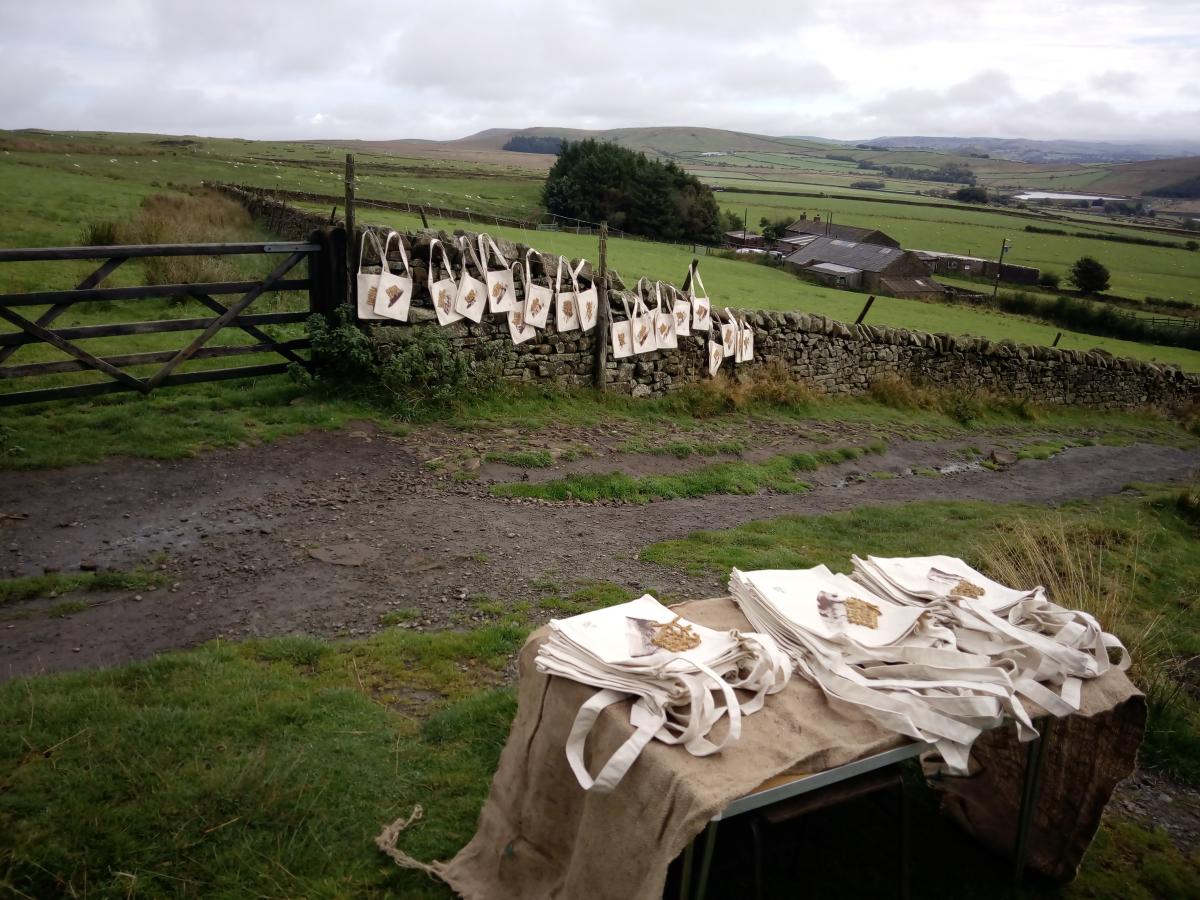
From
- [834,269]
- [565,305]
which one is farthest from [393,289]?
[834,269]

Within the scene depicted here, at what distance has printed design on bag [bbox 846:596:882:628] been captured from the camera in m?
3.43

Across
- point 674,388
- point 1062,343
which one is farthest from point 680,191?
point 674,388

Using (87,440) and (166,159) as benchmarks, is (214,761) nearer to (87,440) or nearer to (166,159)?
(87,440)

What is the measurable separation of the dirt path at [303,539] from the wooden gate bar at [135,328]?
166cm

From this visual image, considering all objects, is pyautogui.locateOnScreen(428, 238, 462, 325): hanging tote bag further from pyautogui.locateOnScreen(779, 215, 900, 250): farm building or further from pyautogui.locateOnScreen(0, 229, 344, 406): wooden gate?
pyautogui.locateOnScreen(779, 215, 900, 250): farm building

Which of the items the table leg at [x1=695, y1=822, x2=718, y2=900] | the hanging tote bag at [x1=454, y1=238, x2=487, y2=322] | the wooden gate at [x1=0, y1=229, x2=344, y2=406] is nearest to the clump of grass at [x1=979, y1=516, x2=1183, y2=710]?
the table leg at [x1=695, y1=822, x2=718, y2=900]

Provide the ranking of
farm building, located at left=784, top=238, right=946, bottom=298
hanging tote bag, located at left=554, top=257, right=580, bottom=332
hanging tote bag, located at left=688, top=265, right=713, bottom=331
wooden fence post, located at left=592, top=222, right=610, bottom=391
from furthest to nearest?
farm building, located at left=784, top=238, right=946, bottom=298, hanging tote bag, located at left=688, top=265, right=713, bottom=331, wooden fence post, located at left=592, top=222, right=610, bottom=391, hanging tote bag, located at left=554, top=257, right=580, bottom=332

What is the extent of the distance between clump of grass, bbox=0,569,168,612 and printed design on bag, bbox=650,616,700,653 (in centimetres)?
454

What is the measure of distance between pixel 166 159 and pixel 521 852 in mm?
41877

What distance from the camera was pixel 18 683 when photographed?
173 inches

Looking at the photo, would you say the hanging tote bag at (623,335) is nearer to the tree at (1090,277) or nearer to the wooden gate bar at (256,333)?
the wooden gate bar at (256,333)

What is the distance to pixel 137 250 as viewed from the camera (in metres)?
8.80

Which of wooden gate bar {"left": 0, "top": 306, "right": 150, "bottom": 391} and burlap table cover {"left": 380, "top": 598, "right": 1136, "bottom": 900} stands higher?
wooden gate bar {"left": 0, "top": 306, "right": 150, "bottom": 391}

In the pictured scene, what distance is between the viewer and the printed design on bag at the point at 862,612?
135 inches
